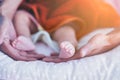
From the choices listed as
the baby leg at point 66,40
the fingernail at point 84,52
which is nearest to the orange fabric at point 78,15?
the baby leg at point 66,40

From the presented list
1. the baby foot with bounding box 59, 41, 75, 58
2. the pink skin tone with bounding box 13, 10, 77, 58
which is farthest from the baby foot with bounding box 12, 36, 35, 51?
the baby foot with bounding box 59, 41, 75, 58

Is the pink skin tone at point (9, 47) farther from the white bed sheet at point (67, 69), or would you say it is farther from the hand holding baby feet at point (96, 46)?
the hand holding baby feet at point (96, 46)

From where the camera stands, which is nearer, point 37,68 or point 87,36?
point 37,68

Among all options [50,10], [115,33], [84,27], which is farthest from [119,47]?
[50,10]

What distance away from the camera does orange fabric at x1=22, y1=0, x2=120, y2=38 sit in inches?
40.2

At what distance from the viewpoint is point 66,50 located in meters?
0.87

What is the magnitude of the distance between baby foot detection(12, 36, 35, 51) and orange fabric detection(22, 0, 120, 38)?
130 mm

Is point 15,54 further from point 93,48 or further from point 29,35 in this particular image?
point 93,48

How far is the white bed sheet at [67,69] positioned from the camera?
0.84 metres

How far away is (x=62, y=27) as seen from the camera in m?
1.01

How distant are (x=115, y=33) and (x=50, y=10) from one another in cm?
27

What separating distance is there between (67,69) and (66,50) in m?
0.06

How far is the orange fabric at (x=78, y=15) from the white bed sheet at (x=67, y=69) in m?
0.17

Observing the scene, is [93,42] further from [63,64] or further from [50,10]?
[50,10]
